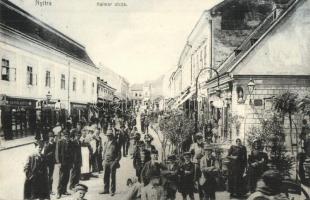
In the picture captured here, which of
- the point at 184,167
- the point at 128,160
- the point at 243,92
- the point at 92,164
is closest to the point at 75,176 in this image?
the point at 92,164

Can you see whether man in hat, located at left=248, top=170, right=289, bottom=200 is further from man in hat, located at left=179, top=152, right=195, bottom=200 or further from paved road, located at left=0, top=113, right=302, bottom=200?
paved road, located at left=0, top=113, right=302, bottom=200

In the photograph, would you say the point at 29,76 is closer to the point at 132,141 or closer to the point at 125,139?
the point at 125,139

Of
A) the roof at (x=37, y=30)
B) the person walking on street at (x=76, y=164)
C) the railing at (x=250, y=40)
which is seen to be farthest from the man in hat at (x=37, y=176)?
the railing at (x=250, y=40)

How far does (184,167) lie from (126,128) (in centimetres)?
153

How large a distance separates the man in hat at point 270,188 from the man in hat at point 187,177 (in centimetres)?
79

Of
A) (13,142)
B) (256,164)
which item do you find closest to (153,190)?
(256,164)

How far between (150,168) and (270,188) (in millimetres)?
1613

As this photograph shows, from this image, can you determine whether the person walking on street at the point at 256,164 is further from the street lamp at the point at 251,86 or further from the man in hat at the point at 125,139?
the man in hat at the point at 125,139

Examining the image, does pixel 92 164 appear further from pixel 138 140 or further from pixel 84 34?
pixel 84 34

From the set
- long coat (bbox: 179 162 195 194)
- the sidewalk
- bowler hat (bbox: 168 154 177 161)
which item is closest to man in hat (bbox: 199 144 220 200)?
long coat (bbox: 179 162 195 194)

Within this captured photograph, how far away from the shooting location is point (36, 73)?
6277mm

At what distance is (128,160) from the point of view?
5965 mm

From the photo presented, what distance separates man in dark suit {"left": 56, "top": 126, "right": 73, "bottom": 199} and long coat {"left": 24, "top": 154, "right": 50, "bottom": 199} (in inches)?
7.9

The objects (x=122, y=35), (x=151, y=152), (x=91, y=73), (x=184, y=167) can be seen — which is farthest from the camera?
(x=91, y=73)
